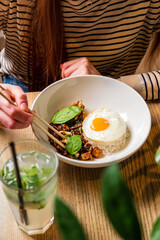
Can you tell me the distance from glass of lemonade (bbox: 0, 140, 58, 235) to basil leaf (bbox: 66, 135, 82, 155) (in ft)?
0.68

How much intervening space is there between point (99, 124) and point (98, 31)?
56 cm

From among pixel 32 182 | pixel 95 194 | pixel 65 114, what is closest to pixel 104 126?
pixel 65 114

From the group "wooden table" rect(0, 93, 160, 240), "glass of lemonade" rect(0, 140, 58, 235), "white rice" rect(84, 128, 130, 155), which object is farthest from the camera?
"white rice" rect(84, 128, 130, 155)

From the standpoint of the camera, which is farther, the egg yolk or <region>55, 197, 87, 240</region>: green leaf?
the egg yolk

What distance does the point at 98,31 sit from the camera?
1359mm

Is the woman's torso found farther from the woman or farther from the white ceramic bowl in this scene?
the white ceramic bowl

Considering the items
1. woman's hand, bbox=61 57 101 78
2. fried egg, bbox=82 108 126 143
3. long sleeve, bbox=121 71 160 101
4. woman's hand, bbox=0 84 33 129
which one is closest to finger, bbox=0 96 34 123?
woman's hand, bbox=0 84 33 129

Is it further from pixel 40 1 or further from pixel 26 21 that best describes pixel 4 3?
pixel 40 1

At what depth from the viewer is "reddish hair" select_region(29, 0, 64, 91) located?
1.10 meters

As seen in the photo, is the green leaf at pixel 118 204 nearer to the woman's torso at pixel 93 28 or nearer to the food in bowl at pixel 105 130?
→ the food in bowl at pixel 105 130

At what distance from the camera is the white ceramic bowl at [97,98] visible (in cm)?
105

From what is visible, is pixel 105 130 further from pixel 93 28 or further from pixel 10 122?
pixel 93 28

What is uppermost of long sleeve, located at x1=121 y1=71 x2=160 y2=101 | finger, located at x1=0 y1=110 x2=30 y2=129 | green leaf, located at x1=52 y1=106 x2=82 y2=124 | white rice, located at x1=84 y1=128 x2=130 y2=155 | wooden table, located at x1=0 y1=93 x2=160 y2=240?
finger, located at x1=0 y1=110 x2=30 y2=129

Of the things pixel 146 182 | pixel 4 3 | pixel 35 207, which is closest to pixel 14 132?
pixel 35 207
